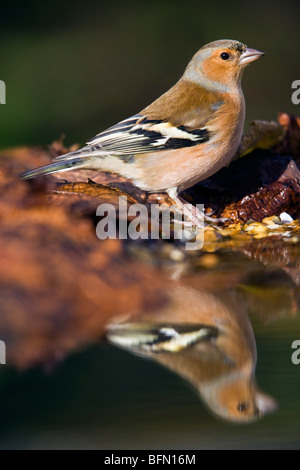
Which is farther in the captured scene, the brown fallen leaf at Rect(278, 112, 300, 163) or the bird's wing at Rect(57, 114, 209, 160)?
the brown fallen leaf at Rect(278, 112, 300, 163)

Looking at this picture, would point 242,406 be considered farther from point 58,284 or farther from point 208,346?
point 58,284

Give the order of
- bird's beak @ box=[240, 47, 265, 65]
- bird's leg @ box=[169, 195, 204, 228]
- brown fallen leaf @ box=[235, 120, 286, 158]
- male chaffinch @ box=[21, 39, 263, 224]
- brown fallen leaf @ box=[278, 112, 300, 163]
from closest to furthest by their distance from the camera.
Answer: bird's leg @ box=[169, 195, 204, 228]
male chaffinch @ box=[21, 39, 263, 224]
bird's beak @ box=[240, 47, 265, 65]
brown fallen leaf @ box=[235, 120, 286, 158]
brown fallen leaf @ box=[278, 112, 300, 163]

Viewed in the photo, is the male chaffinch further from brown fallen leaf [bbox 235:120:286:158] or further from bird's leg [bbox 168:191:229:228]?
brown fallen leaf [bbox 235:120:286:158]

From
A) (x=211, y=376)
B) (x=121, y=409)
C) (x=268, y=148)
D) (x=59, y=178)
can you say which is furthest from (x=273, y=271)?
(x=268, y=148)

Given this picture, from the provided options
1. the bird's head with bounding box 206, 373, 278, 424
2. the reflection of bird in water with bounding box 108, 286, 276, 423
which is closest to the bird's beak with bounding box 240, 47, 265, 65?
the reflection of bird in water with bounding box 108, 286, 276, 423

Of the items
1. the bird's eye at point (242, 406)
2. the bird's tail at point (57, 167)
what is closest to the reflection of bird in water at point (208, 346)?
the bird's eye at point (242, 406)

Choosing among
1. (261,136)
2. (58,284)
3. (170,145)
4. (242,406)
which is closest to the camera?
(242,406)

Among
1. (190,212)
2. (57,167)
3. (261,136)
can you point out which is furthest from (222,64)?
(57,167)
